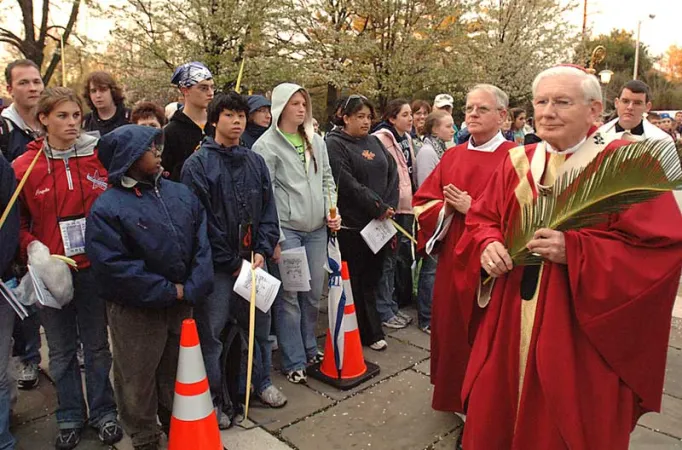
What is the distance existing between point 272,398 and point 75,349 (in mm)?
1280

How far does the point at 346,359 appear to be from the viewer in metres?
4.10

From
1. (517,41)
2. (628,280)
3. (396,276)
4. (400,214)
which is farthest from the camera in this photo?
(517,41)

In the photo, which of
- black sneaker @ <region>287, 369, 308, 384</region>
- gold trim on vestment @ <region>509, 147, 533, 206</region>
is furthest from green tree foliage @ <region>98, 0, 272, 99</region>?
gold trim on vestment @ <region>509, 147, 533, 206</region>

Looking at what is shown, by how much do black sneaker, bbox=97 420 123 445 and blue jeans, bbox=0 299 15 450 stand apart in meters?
0.46

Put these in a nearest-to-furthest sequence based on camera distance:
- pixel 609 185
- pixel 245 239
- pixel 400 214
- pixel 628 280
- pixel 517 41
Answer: pixel 609 185, pixel 628 280, pixel 245 239, pixel 400 214, pixel 517 41

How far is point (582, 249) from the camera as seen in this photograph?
2.21m

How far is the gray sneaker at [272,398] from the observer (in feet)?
12.2

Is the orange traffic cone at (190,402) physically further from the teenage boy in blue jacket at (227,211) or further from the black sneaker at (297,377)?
the black sneaker at (297,377)

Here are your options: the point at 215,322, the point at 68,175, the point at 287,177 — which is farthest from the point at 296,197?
the point at 68,175

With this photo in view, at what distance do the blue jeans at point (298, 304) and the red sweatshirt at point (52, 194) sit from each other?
1389mm

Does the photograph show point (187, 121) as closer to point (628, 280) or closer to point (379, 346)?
point (379, 346)

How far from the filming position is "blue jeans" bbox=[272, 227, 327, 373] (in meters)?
4.08

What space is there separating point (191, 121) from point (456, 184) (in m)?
1.93

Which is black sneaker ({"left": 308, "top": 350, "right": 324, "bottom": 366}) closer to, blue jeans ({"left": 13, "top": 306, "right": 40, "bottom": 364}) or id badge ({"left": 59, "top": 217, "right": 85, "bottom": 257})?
id badge ({"left": 59, "top": 217, "right": 85, "bottom": 257})
